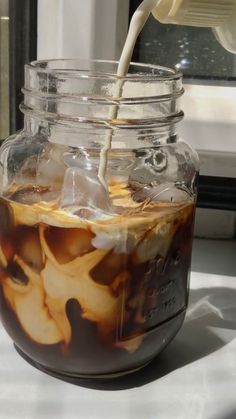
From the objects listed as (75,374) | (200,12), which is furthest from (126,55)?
(75,374)

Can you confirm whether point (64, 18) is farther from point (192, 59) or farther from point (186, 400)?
point (186, 400)

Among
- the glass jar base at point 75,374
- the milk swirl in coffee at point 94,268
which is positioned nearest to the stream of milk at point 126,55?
the milk swirl in coffee at point 94,268

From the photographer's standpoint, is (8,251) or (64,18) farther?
(64,18)

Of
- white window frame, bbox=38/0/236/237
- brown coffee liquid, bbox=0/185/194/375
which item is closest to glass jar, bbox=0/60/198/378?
brown coffee liquid, bbox=0/185/194/375

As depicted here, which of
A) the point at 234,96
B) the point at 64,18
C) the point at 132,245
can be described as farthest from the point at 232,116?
the point at 132,245

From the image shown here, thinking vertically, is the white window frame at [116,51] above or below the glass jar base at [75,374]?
above

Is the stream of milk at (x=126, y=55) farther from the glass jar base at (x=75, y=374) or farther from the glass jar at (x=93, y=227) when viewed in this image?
the glass jar base at (x=75, y=374)
